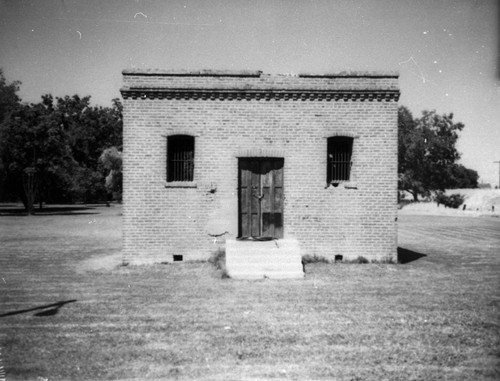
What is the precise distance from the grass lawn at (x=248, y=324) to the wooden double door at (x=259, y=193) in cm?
187

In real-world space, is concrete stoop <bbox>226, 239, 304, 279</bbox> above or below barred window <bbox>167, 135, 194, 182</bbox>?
below

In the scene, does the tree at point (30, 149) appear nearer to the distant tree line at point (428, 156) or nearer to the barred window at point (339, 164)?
the barred window at point (339, 164)

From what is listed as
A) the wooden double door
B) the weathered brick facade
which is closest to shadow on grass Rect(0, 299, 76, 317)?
the weathered brick facade

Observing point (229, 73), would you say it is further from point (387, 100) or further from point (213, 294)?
point (213, 294)

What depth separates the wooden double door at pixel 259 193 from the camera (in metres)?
10.7

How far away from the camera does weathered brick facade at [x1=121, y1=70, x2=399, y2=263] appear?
10.4 m

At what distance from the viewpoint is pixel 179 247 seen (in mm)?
10414

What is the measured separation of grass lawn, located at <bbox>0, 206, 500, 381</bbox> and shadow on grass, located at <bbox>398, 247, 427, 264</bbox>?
1.22 metres

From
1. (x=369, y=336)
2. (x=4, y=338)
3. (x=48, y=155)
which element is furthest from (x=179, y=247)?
(x=48, y=155)

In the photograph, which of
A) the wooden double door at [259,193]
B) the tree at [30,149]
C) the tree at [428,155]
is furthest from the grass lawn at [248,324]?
the tree at [428,155]

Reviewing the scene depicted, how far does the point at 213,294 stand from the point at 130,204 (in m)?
4.56

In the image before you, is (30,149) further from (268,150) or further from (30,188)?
(268,150)

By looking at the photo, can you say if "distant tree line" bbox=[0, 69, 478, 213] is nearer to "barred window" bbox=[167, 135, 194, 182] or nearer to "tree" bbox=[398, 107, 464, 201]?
"tree" bbox=[398, 107, 464, 201]

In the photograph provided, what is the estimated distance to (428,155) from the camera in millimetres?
53812
